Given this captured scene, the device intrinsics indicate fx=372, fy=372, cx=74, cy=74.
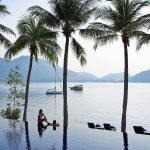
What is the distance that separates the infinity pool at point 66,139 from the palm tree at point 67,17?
23.1ft

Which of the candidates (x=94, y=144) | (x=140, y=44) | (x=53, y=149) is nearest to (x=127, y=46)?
(x=140, y=44)

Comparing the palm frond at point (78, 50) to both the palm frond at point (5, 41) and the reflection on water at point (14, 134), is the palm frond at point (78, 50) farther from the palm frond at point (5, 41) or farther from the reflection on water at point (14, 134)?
the reflection on water at point (14, 134)

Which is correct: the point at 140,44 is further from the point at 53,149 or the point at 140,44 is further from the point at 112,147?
the point at 53,149

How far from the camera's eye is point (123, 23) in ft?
87.9

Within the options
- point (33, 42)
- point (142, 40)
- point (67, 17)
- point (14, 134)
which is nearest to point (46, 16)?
point (67, 17)

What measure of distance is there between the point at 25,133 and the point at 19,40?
1382 centimetres

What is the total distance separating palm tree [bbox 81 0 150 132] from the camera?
26.8 meters

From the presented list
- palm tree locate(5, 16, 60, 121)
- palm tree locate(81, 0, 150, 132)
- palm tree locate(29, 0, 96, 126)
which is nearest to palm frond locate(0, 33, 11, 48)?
palm tree locate(5, 16, 60, 121)

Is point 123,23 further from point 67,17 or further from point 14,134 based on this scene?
point 14,134

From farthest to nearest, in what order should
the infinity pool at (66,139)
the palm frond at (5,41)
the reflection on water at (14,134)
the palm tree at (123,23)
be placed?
the palm frond at (5,41), the palm tree at (123,23), the reflection on water at (14,134), the infinity pool at (66,139)

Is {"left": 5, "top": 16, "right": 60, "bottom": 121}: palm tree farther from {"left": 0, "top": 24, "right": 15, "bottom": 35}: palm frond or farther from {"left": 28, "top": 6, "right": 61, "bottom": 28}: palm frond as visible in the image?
{"left": 28, "top": 6, "right": 61, "bottom": 28}: palm frond

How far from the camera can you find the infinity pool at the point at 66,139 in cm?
1656

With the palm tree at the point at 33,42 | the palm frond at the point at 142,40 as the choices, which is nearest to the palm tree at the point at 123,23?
the palm frond at the point at 142,40

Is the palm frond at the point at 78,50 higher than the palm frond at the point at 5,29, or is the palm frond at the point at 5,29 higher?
the palm frond at the point at 5,29
